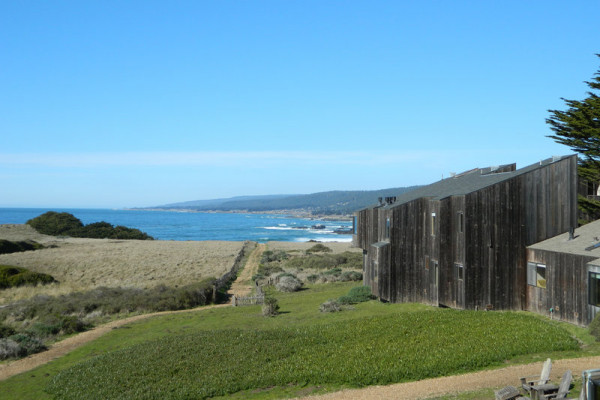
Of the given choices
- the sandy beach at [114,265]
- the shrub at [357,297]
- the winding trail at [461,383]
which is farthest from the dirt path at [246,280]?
the winding trail at [461,383]

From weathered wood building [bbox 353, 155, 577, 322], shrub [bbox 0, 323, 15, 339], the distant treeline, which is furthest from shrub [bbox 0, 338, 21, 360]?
the distant treeline

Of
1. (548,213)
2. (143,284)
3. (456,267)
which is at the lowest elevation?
(143,284)

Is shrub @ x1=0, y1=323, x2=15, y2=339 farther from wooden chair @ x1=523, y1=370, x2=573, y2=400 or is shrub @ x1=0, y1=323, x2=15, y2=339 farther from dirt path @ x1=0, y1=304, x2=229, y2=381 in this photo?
wooden chair @ x1=523, y1=370, x2=573, y2=400

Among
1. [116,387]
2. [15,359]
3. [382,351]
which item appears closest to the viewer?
[116,387]

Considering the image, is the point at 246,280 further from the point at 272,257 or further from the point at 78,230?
the point at 78,230

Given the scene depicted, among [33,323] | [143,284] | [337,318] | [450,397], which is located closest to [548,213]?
[337,318]

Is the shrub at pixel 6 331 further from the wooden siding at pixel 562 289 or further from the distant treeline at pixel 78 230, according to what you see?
the distant treeline at pixel 78 230

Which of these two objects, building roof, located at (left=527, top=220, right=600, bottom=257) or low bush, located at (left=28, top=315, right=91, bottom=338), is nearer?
building roof, located at (left=527, top=220, right=600, bottom=257)

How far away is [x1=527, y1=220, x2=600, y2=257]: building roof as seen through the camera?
19.5 metres

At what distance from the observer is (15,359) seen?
2167cm

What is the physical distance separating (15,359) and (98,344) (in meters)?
3.28

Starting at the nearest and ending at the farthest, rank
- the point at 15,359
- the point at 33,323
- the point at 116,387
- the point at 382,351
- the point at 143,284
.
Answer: the point at 116,387 → the point at 382,351 → the point at 15,359 → the point at 33,323 → the point at 143,284

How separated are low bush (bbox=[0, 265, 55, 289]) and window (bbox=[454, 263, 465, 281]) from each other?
32.6 metres

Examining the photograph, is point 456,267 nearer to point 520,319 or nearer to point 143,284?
point 520,319
